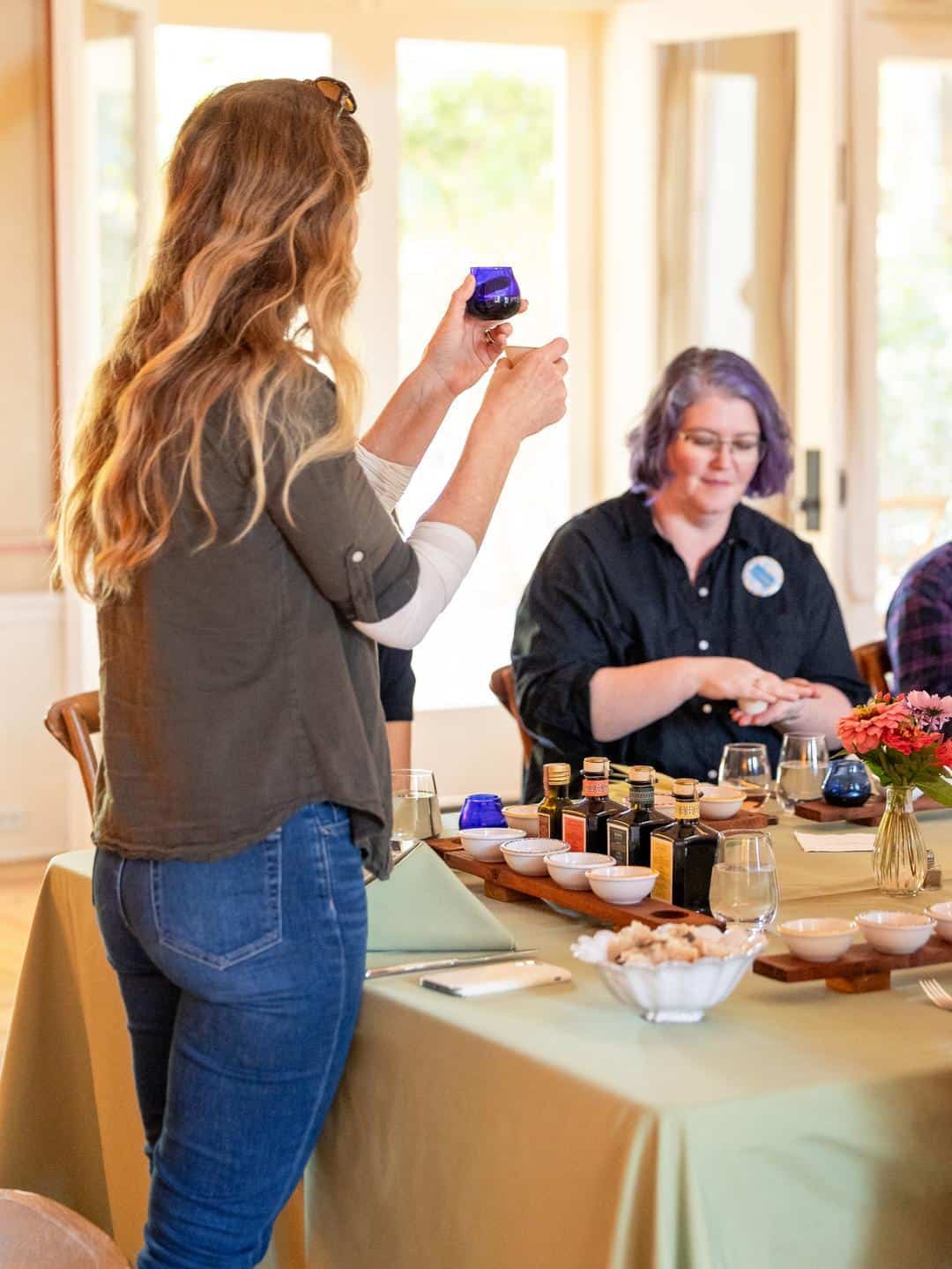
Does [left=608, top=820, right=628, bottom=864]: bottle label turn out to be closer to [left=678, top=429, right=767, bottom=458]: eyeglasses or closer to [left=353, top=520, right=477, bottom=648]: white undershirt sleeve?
[left=353, top=520, right=477, bottom=648]: white undershirt sleeve

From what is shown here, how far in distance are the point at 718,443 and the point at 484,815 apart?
98 cm

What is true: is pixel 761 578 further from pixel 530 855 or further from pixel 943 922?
pixel 943 922

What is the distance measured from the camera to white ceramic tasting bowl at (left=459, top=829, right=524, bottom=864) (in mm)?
2096

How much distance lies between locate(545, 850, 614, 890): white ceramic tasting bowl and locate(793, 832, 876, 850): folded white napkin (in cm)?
44

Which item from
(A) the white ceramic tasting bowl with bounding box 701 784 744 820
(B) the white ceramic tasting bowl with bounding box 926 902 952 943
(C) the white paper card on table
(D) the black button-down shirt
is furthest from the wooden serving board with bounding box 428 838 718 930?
(D) the black button-down shirt

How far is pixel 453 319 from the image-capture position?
75.2 inches

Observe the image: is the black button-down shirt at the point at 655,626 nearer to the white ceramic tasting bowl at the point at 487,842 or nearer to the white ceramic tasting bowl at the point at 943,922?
the white ceramic tasting bowl at the point at 487,842

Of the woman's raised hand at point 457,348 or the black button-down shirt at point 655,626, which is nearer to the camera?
the woman's raised hand at point 457,348

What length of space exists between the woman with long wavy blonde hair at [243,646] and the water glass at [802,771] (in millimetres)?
1111

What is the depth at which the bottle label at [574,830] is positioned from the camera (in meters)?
2.04

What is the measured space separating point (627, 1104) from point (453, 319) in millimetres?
939

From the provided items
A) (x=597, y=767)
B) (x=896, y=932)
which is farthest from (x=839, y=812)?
(x=896, y=932)

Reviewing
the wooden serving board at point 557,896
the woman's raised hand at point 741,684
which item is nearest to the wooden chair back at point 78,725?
the wooden serving board at point 557,896

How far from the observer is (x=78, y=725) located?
2557mm
